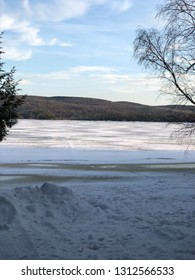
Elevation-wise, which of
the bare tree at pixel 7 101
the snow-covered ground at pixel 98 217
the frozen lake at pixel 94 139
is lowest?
the snow-covered ground at pixel 98 217

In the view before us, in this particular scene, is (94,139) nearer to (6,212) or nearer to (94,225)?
(94,225)

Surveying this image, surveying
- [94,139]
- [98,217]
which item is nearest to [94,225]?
[98,217]

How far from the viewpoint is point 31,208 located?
29.6 feet

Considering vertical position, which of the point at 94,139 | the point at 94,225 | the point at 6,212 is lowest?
the point at 94,225

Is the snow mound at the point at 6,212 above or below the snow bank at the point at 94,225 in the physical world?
above

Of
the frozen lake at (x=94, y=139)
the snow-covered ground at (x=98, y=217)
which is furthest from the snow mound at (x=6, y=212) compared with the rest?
the frozen lake at (x=94, y=139)

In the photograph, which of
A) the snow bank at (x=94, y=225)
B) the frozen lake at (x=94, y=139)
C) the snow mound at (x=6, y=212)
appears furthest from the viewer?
the frozen lake at (x=94, y=139)

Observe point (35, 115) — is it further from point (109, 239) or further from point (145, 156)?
point (109, 239)

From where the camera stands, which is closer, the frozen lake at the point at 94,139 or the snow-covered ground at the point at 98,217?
the snow-covered ground at the point at 98,217

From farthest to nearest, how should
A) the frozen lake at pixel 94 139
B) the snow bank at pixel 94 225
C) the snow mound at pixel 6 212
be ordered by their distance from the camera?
1. the frozen lake at pixel 94 139
2. the snow mound at pixel 6 212
3. the snow bank at pixel 94 225

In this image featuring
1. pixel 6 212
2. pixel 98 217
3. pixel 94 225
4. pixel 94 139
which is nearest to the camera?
pixel 6 212

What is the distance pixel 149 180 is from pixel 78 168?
514cm

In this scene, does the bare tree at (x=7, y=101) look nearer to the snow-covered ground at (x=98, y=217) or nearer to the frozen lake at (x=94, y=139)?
the snow-covered ground at (x=98, y=217)

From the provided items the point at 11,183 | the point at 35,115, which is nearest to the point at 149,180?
the point at 11,183
